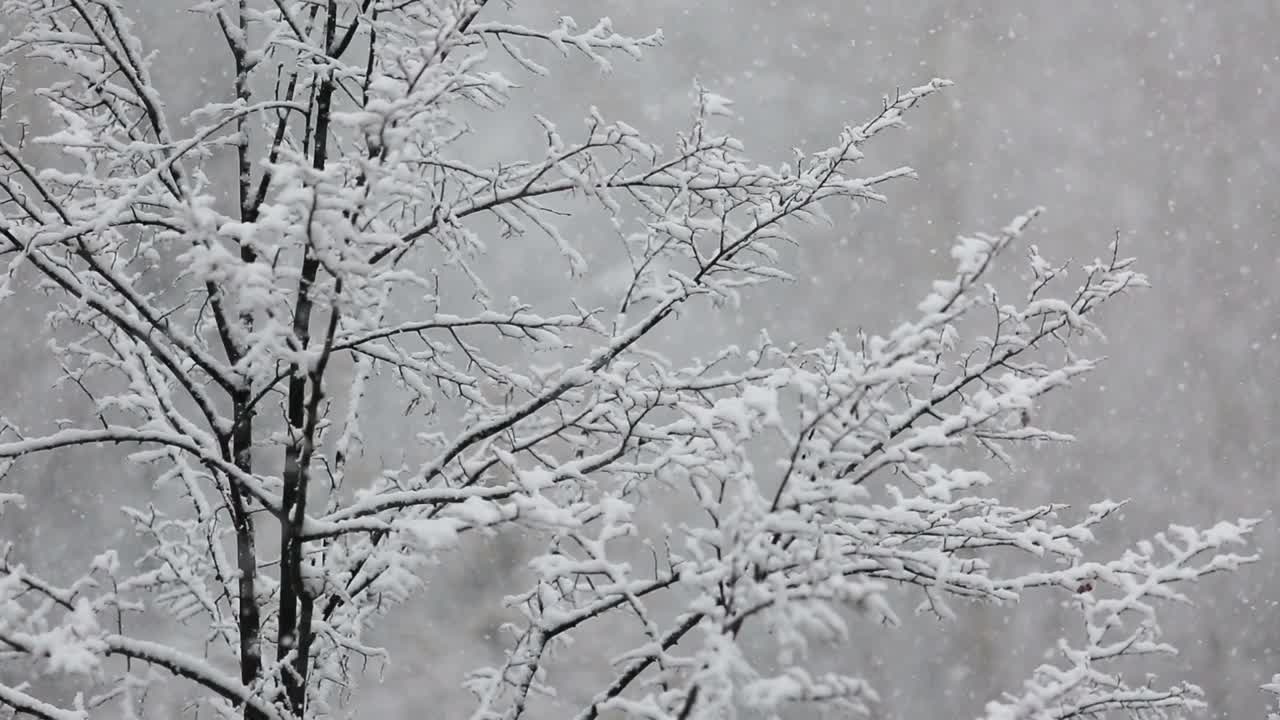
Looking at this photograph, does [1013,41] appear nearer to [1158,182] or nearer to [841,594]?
[1158,182]

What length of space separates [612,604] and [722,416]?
3.01ft

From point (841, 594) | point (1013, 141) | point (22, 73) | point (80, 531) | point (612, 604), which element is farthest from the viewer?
point (1013, 141)

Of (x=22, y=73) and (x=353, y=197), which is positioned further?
(x=22, y=73)

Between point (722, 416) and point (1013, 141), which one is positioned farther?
point (1013, 141)

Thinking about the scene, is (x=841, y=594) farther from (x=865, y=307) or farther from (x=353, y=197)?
(x=865, y=307)

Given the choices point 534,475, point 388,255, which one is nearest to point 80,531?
point 388,255

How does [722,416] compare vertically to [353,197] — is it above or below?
below

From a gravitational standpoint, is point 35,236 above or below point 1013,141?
below

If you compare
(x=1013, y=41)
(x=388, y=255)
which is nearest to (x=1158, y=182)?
(x=1013, y=41)

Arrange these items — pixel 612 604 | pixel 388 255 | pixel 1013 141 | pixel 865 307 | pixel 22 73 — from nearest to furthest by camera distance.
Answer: pixel 612 604 < pixel 388 255 < pixel 22 73 < pixel 865 307 < pixel 1013 141

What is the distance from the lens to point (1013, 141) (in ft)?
49.3

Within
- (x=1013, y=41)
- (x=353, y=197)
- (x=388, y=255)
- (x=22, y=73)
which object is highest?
(x=1013, y=41)

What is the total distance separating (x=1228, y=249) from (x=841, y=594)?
1453 centimetres

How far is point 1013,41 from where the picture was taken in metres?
15.0
